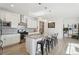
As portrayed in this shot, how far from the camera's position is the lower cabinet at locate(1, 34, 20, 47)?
10.2ft

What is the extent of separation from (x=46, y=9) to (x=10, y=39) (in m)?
1.36

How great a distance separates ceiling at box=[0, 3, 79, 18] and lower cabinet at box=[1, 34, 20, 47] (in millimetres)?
724

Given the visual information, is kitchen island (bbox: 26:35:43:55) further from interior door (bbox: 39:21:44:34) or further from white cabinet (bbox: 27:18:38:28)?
white cabinet (bbox: 27:18:38:28)

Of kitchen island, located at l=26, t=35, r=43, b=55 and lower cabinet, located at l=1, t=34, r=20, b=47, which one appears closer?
lower cabinet, located at l=1, t=34, r=20, b=47

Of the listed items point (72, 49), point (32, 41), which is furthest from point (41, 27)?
point (72, 49)

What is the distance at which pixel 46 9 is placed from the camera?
3195mm

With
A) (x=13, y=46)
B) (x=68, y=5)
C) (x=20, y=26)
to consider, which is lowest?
(x=13, y=46)

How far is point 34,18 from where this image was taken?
330 cm

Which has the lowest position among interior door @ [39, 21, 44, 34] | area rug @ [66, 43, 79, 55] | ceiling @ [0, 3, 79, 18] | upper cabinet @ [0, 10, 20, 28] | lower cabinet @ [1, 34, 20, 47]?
area rug @ [66, 43, 79, 55]

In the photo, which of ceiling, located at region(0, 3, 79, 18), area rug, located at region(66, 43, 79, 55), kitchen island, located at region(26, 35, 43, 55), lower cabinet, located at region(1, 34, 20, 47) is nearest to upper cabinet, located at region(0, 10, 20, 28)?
ceiling, located at region(0, 3, 79, 18)

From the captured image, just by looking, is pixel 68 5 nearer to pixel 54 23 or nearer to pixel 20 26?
pixel 54 23

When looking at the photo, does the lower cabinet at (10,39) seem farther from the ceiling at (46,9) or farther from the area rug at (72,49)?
the area rug at (72,49)
